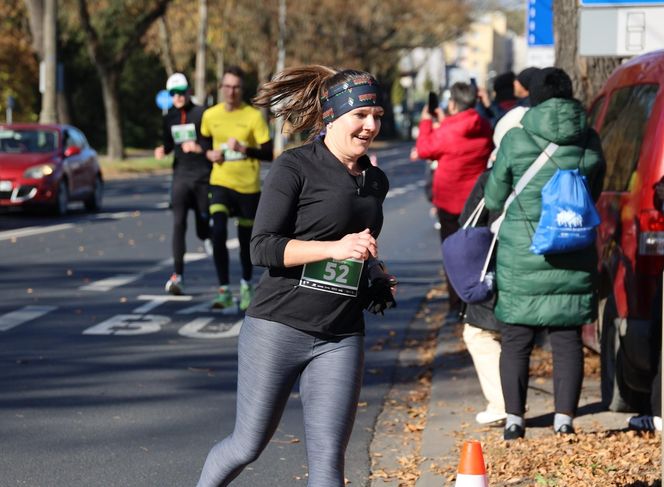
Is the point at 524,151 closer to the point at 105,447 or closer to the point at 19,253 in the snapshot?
the point at 105,447

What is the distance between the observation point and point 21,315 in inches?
439

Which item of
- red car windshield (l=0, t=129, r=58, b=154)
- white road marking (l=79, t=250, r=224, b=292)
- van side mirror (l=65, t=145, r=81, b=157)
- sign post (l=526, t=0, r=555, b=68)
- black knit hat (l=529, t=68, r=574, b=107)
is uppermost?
black knit hat (l=529, t=68, r=574, b=107)

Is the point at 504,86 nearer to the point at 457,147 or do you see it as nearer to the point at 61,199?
the point at 457,147

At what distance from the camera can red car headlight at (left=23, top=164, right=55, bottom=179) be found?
2230cm

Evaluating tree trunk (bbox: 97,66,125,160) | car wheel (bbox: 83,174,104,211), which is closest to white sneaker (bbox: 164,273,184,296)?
car wheel (bbox: 83,174,104,211)

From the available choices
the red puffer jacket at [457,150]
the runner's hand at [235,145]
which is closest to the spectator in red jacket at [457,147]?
the red puffer jacket at [457,150]

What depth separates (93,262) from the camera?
1549 cm

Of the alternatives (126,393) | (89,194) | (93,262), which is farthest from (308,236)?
(89,194)

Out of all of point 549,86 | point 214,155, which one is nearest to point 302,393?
point 549,86

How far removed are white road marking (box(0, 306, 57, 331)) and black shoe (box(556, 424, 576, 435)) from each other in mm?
4962

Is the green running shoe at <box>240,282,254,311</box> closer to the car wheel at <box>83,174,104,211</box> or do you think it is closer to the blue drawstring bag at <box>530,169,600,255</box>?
the blue drawstring bag at <box>530,169,600,255</box>

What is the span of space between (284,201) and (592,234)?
8.42 ft

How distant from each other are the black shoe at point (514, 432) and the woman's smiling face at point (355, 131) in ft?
8.52

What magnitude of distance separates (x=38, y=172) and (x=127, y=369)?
14.0 m
